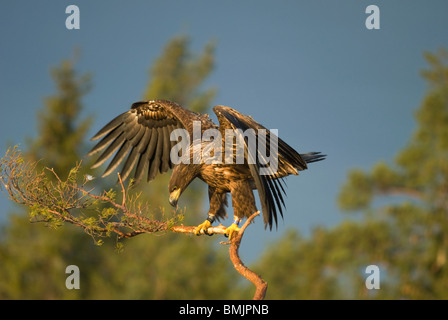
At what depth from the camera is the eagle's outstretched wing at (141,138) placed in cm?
980

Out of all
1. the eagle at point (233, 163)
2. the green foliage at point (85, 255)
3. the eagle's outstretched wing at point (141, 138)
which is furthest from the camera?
the green foliage at point (85, 255)

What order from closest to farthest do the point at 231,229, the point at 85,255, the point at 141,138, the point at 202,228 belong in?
the point at 231,229
the point at 202,228
the point at 141,138
the point at 85,255

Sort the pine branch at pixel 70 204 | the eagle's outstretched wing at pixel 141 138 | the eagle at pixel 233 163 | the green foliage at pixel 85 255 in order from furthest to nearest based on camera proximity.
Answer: the green foliage at pixel 85 255 → the eagle's outstretched wing at pixel 141 138 → the eagle at pixel 233 163 → the pine branch at pixel 70 204

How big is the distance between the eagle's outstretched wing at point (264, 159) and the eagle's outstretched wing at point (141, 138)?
2043mm

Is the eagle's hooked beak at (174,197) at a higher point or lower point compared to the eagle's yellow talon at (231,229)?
higher

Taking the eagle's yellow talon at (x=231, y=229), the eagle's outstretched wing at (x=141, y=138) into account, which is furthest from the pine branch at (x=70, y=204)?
the eagle's outstretched wing at (x=141, y=138)

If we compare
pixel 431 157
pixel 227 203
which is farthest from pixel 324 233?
pixel 227 203

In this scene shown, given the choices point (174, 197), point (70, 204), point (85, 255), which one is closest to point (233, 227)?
point (174, 197)

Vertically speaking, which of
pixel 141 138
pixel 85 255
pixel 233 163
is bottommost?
pixel 85 255

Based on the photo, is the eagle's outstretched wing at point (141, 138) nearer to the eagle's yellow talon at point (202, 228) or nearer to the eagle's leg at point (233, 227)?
the eagle's yellow talon at point (202, 228)

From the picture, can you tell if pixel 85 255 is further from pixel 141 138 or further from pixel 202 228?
pixel 202 228

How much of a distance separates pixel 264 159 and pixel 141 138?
307 centimetres

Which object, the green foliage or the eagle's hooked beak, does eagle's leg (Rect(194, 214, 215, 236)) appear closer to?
the eagle's hooked beak

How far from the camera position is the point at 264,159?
7.63 m
